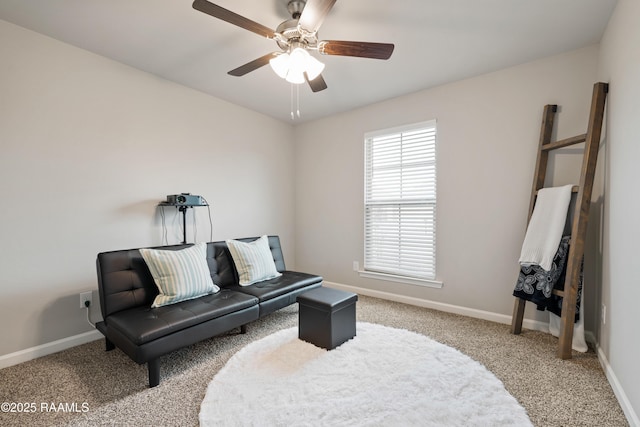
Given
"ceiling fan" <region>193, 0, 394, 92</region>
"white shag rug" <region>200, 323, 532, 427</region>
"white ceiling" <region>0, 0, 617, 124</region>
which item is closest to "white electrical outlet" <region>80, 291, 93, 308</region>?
"white shag rug" <region>200, 323, 532, 427</region>

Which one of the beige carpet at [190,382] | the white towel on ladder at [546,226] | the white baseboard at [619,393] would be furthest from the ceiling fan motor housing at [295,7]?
the white baseboard at [619,393]

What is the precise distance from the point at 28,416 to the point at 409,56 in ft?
12.2

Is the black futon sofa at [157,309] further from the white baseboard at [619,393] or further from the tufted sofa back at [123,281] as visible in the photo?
the white baseboard at [619,393]

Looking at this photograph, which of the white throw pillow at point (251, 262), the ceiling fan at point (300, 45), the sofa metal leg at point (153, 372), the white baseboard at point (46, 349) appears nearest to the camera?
the ceiling fan at point (300, 45)

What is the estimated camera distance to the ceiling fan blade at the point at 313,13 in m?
1.59

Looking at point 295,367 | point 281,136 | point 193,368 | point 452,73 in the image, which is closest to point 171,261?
point 193,368

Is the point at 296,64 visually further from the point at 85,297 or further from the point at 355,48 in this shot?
the point at 85,297

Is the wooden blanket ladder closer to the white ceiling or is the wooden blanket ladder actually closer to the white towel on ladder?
the white towel on ladder

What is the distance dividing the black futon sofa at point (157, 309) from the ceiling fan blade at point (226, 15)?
192 cm

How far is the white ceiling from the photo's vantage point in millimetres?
2033

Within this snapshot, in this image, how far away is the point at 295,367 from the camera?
210cm

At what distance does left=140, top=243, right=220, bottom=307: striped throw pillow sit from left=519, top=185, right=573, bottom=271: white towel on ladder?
2.83 meters

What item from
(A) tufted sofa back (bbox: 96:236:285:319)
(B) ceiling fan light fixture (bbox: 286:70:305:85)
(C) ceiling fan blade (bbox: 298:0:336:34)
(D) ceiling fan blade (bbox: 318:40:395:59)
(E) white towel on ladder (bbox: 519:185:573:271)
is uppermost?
(C) ceiling fan blade (bbox: 298:0:336:34)

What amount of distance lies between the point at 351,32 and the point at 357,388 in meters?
2.59
